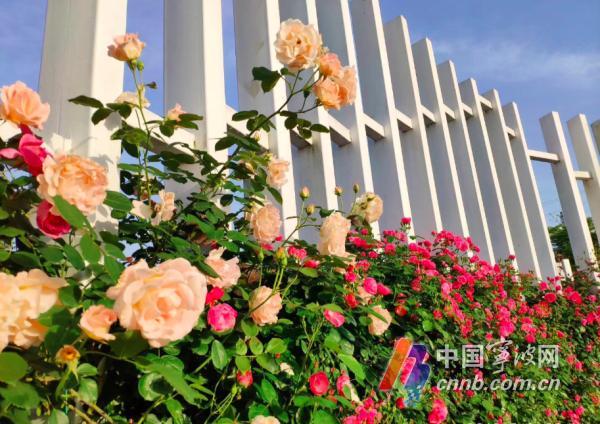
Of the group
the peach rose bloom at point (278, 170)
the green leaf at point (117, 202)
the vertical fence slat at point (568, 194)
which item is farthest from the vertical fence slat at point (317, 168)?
the vertical fence slat at point (568, 194)

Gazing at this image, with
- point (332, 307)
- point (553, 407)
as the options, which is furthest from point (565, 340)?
point (332, 307)

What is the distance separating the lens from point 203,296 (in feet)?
2.01

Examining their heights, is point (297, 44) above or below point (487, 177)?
below

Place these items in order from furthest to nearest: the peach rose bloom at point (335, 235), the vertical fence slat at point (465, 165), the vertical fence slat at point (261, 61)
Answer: the vertical fence slat at point (465, 165) → the vertical fence slat at point (261, 61) → the peach rose bloom at point (335, 235)

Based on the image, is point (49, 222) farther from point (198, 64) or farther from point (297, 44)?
point (198, 64)

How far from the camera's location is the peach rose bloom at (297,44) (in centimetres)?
111

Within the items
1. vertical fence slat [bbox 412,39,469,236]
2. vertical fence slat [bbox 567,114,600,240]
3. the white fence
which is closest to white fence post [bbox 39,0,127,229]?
the white fence

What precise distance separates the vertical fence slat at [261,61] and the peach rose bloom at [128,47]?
86cm

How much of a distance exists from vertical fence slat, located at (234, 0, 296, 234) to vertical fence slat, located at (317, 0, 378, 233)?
0.52 m

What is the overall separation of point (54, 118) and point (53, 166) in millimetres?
564

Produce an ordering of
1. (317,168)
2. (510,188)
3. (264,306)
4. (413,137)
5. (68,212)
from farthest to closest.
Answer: (510,188) → (413,137) → (317,168) → (264,306) → (68,212)

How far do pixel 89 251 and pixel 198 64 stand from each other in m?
1.04

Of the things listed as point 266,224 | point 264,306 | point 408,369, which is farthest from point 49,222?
point 408,369

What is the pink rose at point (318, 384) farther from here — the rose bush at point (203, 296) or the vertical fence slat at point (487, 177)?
the vertical fence slat at point (487, 177)
